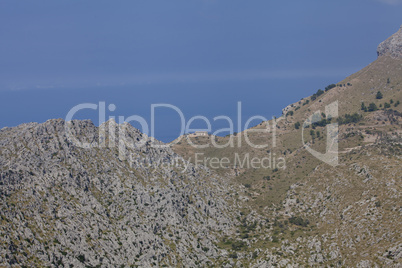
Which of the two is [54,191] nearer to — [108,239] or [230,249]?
[108,239]

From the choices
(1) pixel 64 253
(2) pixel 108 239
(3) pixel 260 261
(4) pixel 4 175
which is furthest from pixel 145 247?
(4) pixel 4 175

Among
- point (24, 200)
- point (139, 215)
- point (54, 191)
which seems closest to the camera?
point (24, 200)

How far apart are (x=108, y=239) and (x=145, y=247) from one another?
49.0 ft

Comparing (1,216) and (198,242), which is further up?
(1,216)

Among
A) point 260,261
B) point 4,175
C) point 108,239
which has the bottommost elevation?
point 260,261

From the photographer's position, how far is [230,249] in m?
198

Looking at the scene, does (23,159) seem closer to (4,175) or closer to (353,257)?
(4,175)

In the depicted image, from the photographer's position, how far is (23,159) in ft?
617

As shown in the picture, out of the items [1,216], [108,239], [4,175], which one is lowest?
[108,239]

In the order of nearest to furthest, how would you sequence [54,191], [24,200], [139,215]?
1. [24,200]
2. [54,191]
3. [139,215]

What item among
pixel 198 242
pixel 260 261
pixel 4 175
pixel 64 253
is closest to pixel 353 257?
pixel 260 261

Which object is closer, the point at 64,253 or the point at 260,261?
the point at 64,253

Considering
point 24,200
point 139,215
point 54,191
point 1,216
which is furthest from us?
point 139,215

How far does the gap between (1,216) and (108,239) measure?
132ft
